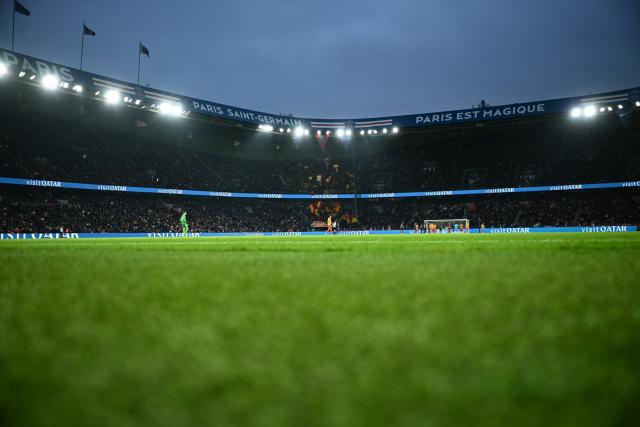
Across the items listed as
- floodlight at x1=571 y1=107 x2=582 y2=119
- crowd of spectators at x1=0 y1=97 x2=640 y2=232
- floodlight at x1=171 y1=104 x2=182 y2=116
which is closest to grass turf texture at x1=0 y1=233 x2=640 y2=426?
crowd of spectators at x1=0 y1=97 x2=640 y2=232

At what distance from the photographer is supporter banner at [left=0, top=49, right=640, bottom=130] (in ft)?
80.5

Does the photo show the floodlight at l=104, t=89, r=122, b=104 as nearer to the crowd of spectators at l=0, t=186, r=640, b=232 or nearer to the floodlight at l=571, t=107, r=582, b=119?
the crowd of spectators at l=0, t=186, r=640, b=232

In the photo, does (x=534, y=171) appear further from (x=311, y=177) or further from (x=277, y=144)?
(x=277, y=144)

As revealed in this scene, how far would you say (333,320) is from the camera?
4.39ft

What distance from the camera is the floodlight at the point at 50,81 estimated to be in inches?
983

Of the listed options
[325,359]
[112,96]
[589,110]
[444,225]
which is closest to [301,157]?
[444,225]

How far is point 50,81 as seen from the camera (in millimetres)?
Result: 25297

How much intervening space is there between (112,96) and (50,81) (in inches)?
159

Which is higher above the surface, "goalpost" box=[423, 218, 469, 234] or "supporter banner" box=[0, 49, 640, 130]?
"supporter banner" box=[0, 49, 640, 130]

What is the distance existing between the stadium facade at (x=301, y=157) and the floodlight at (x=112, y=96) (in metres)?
0.12

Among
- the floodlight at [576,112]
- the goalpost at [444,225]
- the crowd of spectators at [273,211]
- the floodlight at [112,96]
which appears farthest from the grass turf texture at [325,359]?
the floodlight at [576,112]

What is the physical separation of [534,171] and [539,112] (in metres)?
5.55

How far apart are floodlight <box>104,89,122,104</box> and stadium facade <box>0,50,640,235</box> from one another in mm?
118

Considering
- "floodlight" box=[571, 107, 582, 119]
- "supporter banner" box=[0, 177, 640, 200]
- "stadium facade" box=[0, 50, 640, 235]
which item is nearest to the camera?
"supporter banner" box=[0, 177, 640, 200]
